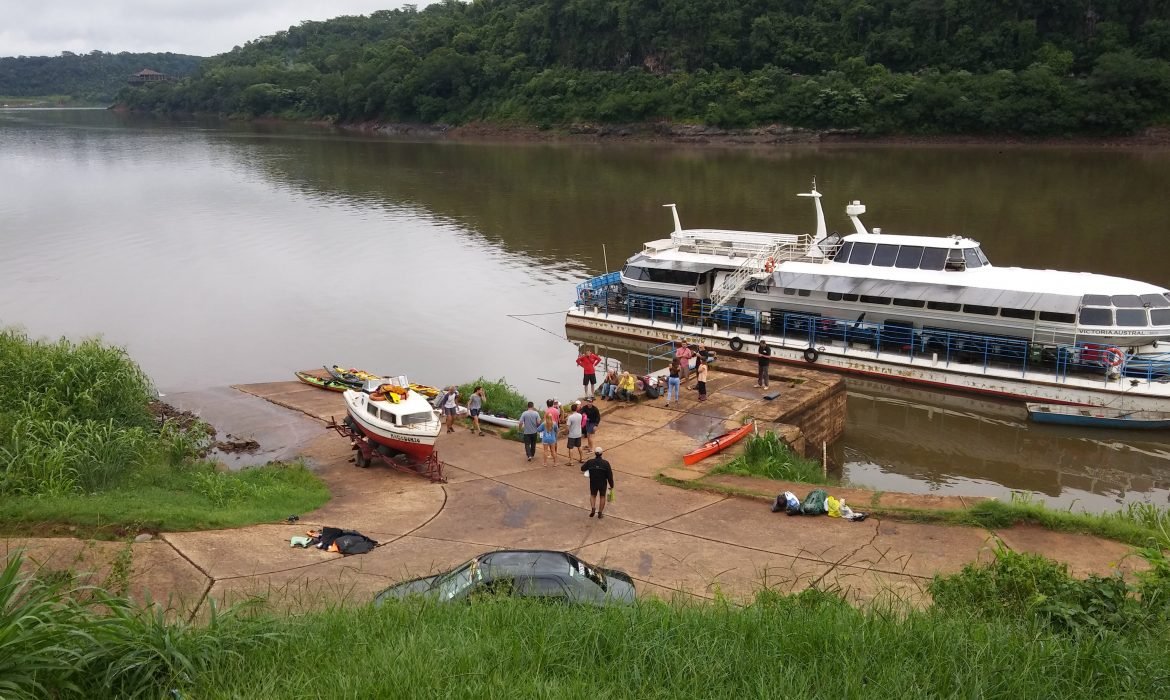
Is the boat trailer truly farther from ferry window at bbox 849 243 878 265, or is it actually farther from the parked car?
ferry window at bbox 849 243 878 265

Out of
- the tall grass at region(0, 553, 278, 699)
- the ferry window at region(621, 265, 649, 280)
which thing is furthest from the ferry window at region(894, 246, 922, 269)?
the tall grass at region(0, 553, 278, 699)

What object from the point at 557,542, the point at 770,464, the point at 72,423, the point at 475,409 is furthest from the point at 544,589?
the point at 72,423

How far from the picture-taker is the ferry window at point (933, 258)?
25141 mm

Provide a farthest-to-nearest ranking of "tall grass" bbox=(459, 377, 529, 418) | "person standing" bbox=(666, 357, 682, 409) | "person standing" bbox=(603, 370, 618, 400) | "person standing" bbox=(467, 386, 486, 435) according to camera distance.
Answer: "person standing" bbox=(603, 370, 618, 400) < "tall grass" bbox=(459, 377, 529, 418) < "person standing" bbox=(666, 357, 682, 409) < "person standing" bbox=(467, 386, 486, 435)

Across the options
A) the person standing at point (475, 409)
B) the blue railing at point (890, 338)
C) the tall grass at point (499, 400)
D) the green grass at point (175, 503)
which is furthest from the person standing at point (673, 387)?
the green grass at point (175, 503)

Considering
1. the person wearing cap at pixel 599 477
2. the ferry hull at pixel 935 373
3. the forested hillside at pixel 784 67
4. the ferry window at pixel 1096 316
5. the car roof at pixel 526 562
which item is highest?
the forested hillside at pixel 784 67

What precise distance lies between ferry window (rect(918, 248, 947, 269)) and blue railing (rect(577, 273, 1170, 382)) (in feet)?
5.98

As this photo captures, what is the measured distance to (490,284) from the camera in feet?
130

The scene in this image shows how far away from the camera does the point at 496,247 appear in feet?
155

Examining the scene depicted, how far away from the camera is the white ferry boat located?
74.2 ft

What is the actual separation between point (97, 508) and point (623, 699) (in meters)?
9.58

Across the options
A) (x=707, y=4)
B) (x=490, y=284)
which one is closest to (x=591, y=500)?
(x=490, y=284)

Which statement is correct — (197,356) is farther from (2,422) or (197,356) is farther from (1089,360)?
(1089,360)

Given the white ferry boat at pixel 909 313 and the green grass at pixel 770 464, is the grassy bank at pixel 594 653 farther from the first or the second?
the white ferry boat at pixel 909 313
